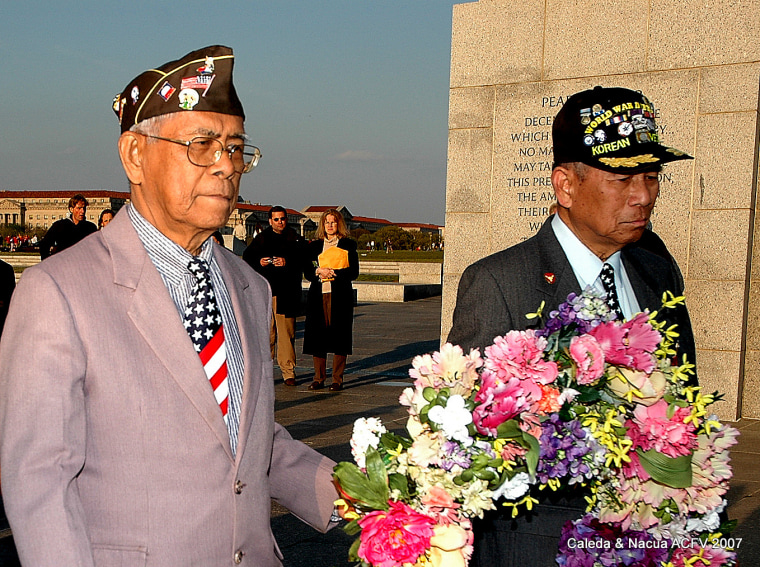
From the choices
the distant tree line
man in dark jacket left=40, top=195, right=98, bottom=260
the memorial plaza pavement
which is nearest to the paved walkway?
the memorial plaza pavement

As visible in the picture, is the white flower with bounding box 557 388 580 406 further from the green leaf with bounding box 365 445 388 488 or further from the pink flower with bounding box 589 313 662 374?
the green leaf with bounding box 365 445 388 488

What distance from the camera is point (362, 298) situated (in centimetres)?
2630

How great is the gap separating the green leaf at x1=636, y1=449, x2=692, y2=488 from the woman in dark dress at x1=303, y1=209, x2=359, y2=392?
7929mm

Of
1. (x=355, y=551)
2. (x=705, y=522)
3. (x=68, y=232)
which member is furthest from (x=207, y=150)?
(x=68, y=232)

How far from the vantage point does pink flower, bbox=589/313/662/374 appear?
6.09ft

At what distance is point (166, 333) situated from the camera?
6.66 ft

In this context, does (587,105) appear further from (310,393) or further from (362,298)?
(362,298)

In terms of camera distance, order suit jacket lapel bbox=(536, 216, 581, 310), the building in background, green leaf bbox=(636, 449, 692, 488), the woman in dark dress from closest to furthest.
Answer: green leaf bbox=(636, 449, 692, 488) → suit jacket lapel bbox=(536, 216, 581, 310) → the woman in dark dress → the building in background

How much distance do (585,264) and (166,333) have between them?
1.29 metres

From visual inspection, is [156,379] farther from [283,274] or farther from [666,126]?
[283,274]

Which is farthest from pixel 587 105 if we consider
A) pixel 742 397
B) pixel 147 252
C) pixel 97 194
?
pixel 97 194

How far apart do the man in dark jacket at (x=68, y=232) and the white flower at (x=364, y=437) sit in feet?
32.5

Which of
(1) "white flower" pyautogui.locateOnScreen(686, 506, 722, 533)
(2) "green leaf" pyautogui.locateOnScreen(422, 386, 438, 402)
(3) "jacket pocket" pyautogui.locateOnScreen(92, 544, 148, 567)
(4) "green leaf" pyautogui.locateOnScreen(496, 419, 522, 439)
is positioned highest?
(2) "green leaf" pyautogui.locateOnScreen(422, 386, 438, 402)

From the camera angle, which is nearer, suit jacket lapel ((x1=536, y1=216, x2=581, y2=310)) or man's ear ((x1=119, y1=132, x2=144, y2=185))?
man's ear ((x1=119, y1=132, x2=144, y2=185))
